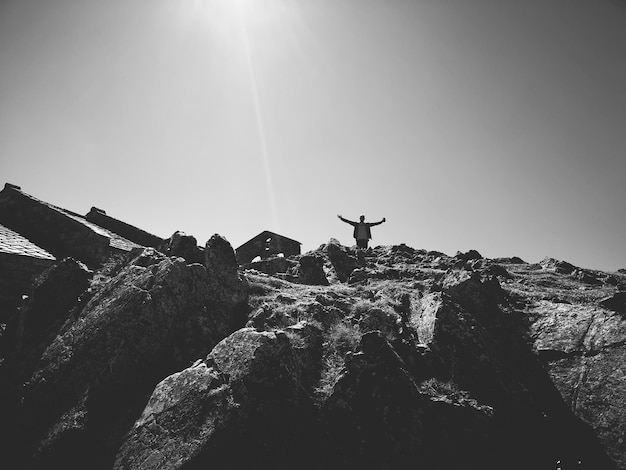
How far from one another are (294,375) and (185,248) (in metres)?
7.66

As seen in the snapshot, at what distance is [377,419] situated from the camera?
798 centimetres

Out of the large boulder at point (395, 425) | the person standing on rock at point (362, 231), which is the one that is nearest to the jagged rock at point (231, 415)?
the large boulder at point (395, 425)

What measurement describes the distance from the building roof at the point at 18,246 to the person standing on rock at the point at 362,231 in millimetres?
20761

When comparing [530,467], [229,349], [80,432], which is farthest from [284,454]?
[530,467]

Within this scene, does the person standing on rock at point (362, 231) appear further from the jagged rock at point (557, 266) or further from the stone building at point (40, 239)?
the stone building at point (40, 239)

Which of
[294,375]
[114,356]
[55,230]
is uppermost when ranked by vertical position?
[55,230]

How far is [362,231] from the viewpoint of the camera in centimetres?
2864

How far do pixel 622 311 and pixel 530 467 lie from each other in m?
6.92

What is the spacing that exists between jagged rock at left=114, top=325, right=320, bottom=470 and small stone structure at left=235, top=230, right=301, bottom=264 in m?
18.7

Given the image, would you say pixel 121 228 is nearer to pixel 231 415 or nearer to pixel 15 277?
pixel 15 277

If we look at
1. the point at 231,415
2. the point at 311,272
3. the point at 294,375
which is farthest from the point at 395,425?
the point at 311,272

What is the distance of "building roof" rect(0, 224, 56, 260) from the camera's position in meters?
13.7

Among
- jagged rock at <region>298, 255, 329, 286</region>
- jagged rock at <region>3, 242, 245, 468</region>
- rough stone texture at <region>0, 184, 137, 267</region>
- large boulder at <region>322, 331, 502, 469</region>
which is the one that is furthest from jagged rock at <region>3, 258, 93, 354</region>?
jagged rock at <region>298, 255, 329, 286</region>

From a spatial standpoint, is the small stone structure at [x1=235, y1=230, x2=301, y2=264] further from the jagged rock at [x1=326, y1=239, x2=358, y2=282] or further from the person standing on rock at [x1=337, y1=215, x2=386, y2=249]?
the jagged rock at [x1=326, y1=239, x2=358, y2=282]
